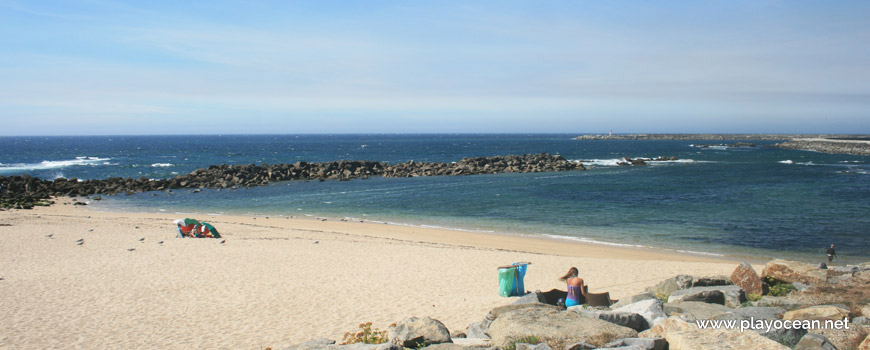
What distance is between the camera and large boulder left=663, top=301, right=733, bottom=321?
7902 millimetres

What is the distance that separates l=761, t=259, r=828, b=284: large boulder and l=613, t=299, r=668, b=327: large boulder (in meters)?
4.45

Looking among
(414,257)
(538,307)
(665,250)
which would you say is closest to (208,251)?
(414,257)

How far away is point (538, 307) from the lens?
851 cm

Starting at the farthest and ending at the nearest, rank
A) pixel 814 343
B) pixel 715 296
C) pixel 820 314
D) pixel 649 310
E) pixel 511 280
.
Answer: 1. pixel 511 280
2. pixel 715 296
3. pixel 649 310
4. pixel 820 314
5. pixel 814 343

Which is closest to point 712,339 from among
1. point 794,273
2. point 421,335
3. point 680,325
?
point 680,325

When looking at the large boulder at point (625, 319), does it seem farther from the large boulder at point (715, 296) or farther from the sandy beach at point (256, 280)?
the sandy beach at point (256, 280)

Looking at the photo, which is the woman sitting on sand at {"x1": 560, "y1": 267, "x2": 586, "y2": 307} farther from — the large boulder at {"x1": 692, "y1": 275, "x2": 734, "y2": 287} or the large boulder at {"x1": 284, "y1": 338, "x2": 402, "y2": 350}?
the large boulder at {"x1": 284, "y1": 338, "x2": 402, "y2": 350}

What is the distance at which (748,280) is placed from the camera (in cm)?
1038

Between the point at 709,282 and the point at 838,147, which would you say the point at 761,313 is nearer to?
the point at 709,282

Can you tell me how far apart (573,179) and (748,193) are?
15373mm

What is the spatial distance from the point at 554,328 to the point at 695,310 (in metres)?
3.01

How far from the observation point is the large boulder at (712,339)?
18.7ft

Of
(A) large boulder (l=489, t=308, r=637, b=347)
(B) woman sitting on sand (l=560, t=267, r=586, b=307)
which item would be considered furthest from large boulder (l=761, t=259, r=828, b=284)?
(A) large boulder (l=489, t=308, r=637, b=347)

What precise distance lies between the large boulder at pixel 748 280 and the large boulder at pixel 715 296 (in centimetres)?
69
